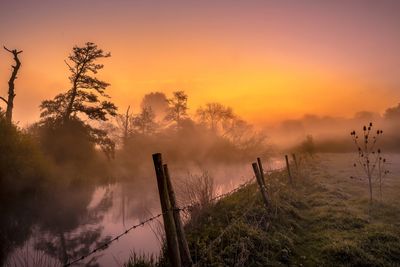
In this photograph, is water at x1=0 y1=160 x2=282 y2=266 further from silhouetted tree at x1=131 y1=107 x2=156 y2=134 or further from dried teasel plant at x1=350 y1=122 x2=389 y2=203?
silhouetted tree at x1=131 y1=107 x2=156 y2=134

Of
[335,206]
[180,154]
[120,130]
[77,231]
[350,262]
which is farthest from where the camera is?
[120,130]

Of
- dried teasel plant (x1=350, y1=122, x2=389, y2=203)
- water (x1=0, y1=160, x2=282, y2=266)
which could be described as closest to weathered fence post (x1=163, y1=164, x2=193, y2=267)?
water (x1=0, y1=160, x2=282, y2=266)

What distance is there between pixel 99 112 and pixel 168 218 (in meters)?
31.4

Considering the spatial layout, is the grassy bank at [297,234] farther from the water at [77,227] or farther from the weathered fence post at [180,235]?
the water at [77,227]

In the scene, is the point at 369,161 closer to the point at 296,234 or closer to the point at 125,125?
the point at 296,234

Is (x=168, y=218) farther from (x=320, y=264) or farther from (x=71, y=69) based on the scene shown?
(x=71, y=69)

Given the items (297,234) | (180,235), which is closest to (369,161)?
(297,234)

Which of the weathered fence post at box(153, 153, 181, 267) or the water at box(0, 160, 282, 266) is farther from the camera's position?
the water at box(0, 160, 282, 266)

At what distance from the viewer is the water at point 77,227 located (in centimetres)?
978

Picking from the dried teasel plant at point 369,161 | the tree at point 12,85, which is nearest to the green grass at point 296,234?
the dried teasel plant at point 369,161

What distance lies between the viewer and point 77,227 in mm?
14062

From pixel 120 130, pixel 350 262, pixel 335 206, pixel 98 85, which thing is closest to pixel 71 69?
pixel 98 85

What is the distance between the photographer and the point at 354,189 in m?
15.1

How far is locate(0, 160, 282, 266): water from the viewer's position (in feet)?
32.1
